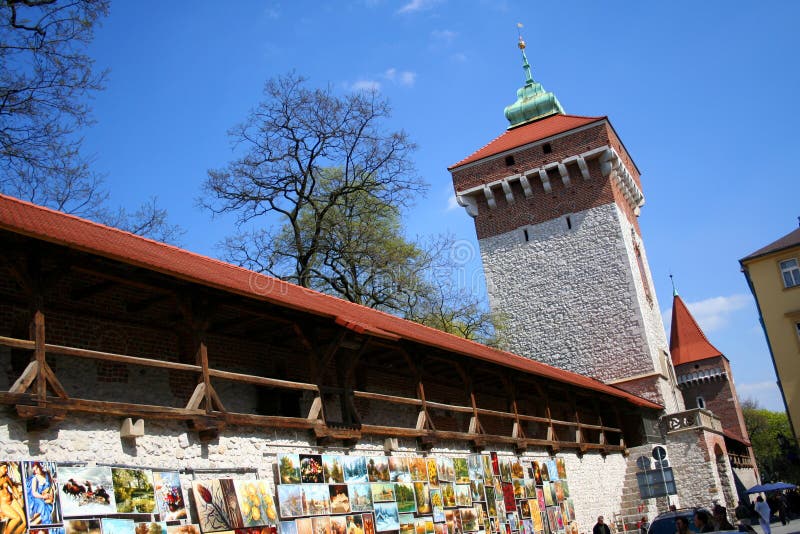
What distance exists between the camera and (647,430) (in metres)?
23.6

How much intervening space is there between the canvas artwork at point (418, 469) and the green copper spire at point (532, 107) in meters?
23.7

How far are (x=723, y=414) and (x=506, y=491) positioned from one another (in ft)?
89.5

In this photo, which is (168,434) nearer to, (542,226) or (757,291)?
(542,226)

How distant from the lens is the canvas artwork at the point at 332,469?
33.2 ft

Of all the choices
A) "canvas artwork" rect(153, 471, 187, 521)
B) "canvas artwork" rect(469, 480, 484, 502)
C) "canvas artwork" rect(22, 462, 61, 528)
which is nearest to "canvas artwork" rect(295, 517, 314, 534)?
"canvas artwork" rect(153, 471, 187, 521)

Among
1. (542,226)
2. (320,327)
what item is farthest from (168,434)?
(542,226)

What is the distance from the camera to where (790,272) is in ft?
106

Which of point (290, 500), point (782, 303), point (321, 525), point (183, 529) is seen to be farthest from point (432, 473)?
point (782, 303)

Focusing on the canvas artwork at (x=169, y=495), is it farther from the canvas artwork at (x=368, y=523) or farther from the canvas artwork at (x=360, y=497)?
the canvas artwork at (x=368, y=523)

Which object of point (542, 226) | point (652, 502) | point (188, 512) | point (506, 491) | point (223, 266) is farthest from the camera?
point (542, 226)

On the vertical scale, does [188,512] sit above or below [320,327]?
below

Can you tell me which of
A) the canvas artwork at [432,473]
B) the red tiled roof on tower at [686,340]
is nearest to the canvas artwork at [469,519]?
the canvas artwork at [432,473]

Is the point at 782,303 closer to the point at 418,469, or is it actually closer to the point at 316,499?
the point at 418,469

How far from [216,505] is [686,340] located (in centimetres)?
3496
